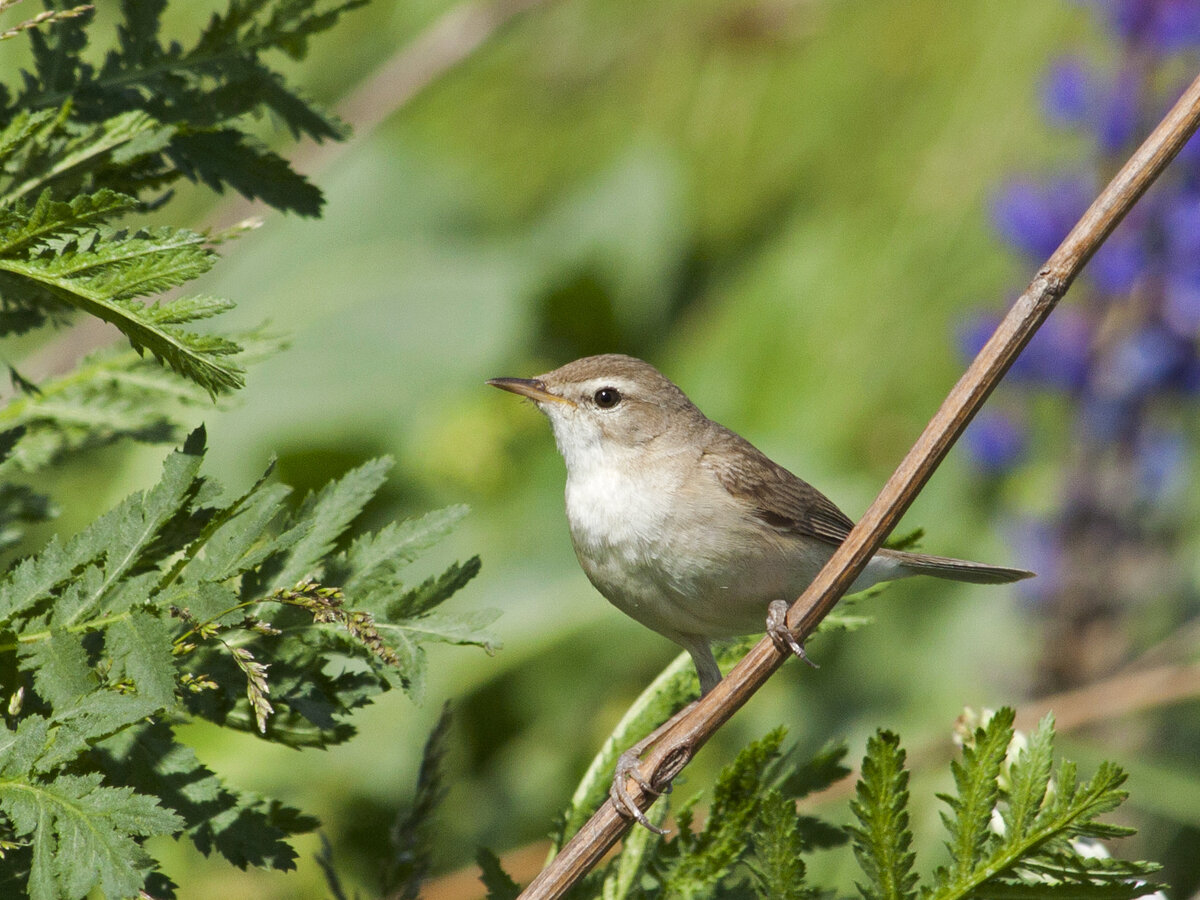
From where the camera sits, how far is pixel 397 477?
4.75 m

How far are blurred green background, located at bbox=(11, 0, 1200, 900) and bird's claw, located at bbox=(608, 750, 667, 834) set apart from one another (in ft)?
7.26

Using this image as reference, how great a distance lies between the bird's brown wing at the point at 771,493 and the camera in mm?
2797

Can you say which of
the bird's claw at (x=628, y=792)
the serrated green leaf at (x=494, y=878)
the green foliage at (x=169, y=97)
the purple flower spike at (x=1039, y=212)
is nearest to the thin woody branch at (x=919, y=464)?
the bird's claw at (x=628, y=792)

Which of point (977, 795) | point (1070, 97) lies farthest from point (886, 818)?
point (1070, 97)

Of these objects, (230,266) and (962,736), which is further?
(230,266)

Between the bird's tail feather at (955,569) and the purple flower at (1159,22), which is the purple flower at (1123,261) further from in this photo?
the bird's tail feather at (955,569)

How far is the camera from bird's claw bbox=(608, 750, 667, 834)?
4.61 feet

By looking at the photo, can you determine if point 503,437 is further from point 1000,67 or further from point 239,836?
point 239,836

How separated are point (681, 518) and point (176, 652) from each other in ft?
4.76

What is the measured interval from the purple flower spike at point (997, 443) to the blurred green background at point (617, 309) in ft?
0.98

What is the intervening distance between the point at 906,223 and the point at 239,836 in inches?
159

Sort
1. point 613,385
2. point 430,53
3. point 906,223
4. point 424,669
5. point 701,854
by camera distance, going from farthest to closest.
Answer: point 906,223 → point 430,53 → point 613,385 → point 701,854 → point 424,669

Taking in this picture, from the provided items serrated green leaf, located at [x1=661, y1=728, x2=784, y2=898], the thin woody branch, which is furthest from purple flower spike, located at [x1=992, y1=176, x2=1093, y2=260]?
serrated green leaf, located at [x1=661, y1=728, x2=784, y2=898]

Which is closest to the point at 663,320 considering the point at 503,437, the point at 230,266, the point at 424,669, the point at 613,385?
the point at 503,437
